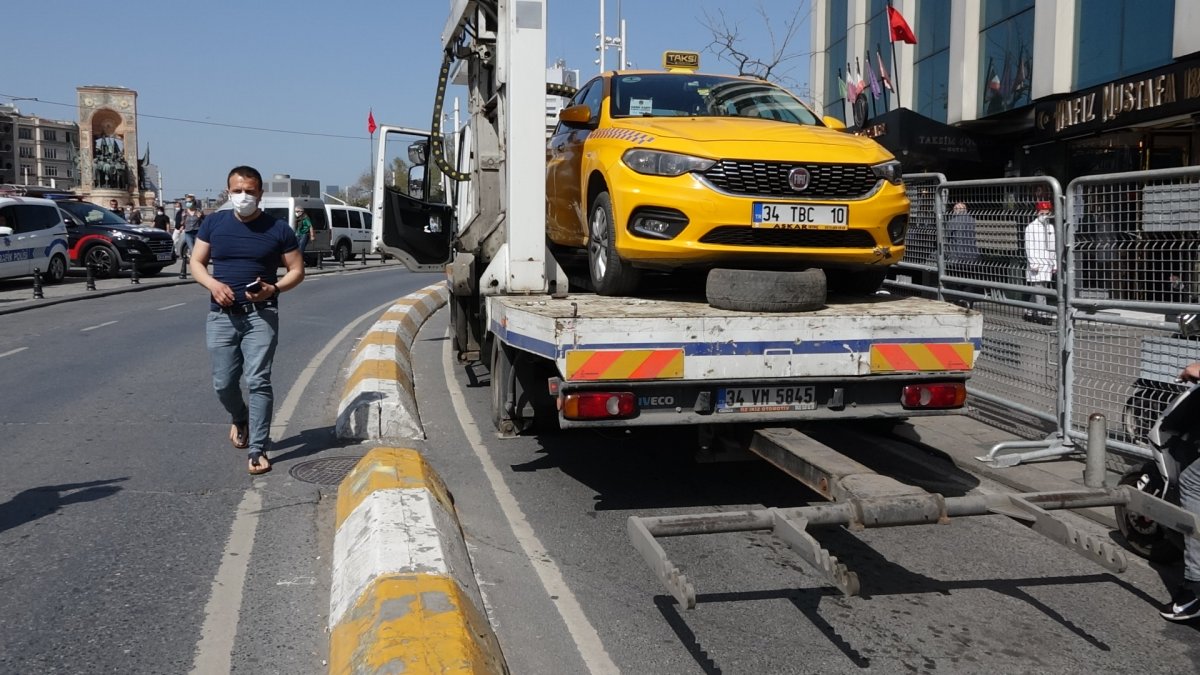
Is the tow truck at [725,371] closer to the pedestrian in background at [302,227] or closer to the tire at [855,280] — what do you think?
the tire at [855,280]

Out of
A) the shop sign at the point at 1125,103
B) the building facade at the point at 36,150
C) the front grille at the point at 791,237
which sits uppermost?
the building facade at the point at 36,150

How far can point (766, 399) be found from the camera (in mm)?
5285

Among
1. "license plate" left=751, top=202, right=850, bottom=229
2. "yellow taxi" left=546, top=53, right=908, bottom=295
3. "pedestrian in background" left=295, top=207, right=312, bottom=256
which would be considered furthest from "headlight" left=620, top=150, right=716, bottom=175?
"pedestrian in background" left=295, top=207, right=312, bottom=256

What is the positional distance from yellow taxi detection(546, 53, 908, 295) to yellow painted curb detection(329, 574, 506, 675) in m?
2.59

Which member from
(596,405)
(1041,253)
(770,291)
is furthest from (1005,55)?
(596,405)

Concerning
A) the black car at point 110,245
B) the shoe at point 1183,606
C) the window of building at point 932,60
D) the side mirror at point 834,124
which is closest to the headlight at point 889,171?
the side mirror at point 834,124

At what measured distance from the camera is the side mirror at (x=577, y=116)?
690 centimetres

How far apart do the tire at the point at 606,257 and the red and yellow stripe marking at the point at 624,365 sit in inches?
50.0

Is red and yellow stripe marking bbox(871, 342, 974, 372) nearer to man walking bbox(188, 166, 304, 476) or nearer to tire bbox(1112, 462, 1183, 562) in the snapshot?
tire bbox(1112, 462, 1183, 562)

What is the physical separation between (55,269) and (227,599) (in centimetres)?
2047

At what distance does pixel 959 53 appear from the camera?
2198 centimetres

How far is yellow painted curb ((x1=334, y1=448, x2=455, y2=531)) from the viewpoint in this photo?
5391mm

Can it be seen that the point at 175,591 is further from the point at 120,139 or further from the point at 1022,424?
the point at 120,139

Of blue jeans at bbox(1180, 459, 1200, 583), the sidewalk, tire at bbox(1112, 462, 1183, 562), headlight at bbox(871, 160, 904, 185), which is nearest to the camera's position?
blue jeans at bbox(1180, 459, 1200, 583)
